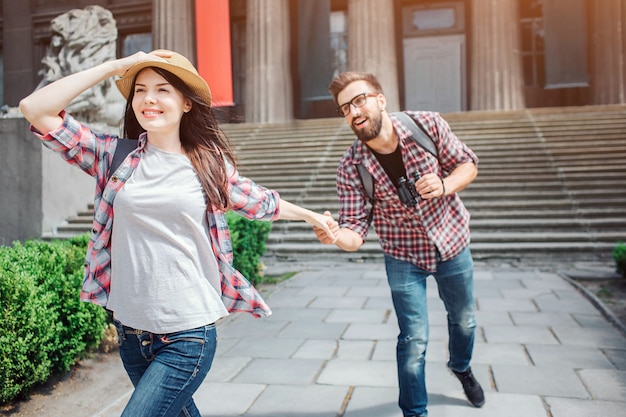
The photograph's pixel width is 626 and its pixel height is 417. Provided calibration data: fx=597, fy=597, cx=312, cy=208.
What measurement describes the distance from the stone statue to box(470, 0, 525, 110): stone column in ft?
33.2

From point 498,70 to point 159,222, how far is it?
16171mm

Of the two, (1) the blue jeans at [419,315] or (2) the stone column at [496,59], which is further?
(2) the stone column at [496,59]

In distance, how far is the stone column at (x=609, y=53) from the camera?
55.0ft

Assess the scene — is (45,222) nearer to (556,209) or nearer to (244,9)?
(556,209)

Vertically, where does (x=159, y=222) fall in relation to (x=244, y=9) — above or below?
below

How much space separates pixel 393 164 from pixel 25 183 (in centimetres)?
776

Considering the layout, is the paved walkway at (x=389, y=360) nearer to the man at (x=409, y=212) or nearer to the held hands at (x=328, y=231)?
the man at (x=409, y=212)

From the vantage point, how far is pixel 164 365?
1904 millimetres

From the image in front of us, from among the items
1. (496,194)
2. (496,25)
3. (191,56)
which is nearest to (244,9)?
(191,56)

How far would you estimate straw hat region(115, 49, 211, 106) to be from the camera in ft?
6.64

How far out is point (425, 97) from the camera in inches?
782

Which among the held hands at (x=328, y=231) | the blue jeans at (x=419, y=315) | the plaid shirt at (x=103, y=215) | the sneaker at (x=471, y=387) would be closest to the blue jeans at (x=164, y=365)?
the plaid shirt at (x=103, y=215)

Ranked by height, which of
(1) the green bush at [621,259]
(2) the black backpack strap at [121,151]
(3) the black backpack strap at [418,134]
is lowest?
(1) the green bush at [621,259]

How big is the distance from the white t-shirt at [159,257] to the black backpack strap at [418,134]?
1460 mm
